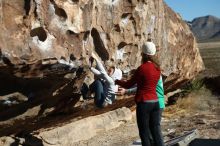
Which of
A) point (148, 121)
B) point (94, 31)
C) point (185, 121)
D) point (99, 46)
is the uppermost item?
point (94, 31)

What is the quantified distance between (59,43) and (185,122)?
18.5 ft

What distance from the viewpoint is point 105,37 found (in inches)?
355

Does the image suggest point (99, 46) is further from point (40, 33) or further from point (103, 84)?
point (40, 33)

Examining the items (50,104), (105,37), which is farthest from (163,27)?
(50,104)

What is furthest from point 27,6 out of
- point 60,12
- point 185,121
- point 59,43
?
point 185,121

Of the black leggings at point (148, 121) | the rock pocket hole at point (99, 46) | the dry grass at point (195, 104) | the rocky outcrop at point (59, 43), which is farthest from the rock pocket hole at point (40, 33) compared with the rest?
the dry grass at point (195, 104)

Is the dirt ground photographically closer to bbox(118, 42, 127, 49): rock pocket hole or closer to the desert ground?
the desert ground

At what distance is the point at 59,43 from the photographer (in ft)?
24.0

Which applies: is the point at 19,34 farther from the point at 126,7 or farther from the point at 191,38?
the point at 191,38

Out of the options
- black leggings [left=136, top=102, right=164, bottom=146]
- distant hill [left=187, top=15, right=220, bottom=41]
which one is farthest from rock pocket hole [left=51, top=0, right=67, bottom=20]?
distant hill [left=187, top=15, right=220, bottom=41]

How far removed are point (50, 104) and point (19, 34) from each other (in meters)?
2.10

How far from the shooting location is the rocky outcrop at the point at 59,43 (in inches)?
269

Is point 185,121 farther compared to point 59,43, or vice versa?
point 185,121

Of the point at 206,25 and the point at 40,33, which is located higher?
the point at 40,33
